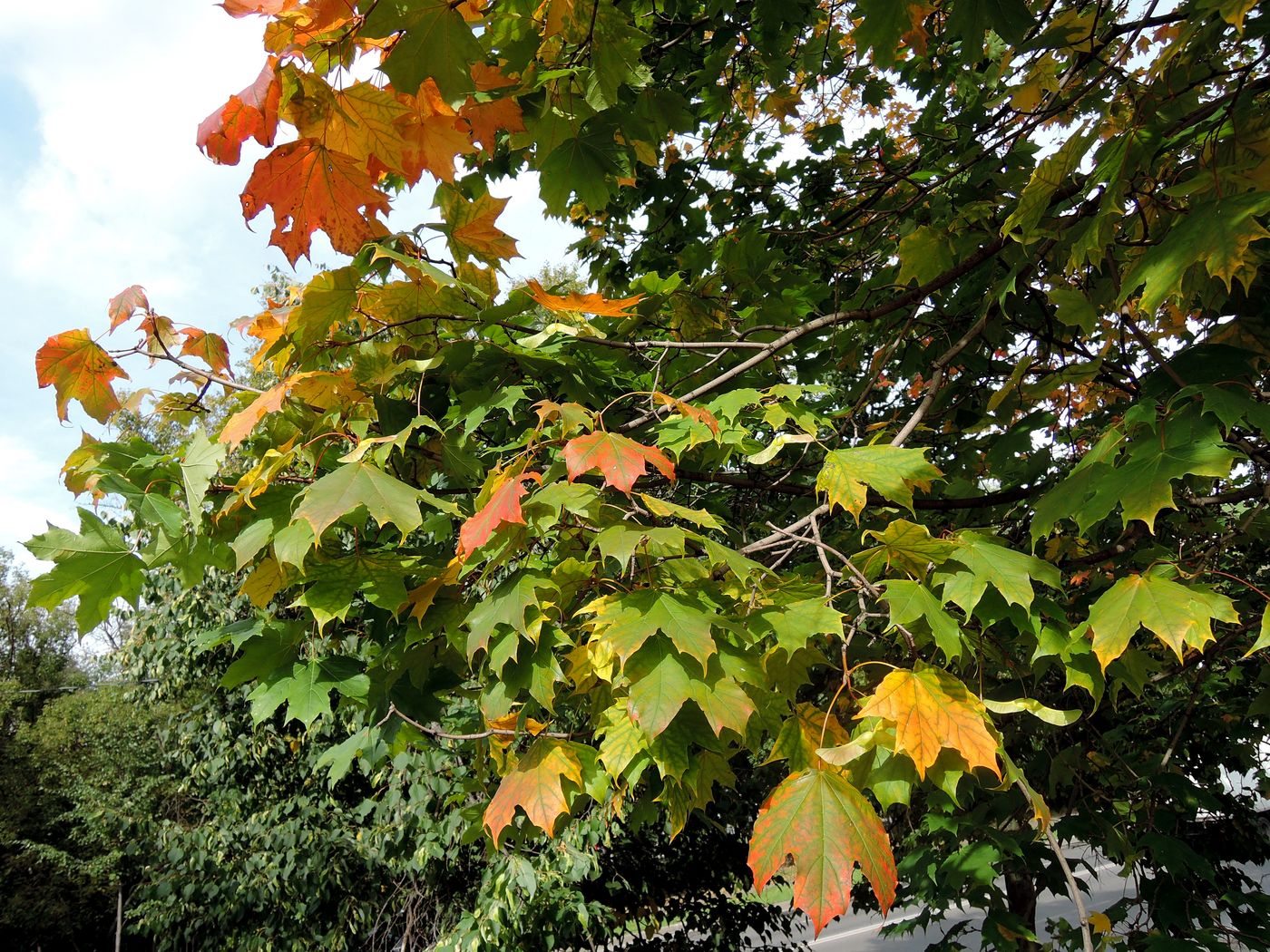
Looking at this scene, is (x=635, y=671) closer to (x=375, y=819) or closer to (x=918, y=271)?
(x=918, y=271)

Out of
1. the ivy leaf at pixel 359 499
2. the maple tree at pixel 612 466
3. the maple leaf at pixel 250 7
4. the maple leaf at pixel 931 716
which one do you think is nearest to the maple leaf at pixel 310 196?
the maple tree at pixel 612 466

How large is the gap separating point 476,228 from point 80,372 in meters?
0.93

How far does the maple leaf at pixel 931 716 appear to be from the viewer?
1.22 m

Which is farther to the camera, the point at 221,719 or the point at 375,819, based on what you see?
the point at 221,719

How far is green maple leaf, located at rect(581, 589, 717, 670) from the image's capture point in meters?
1.26

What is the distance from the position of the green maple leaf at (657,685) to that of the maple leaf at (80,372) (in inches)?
53.6

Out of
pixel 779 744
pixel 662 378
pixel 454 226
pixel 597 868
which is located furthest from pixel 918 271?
pixel 597 868

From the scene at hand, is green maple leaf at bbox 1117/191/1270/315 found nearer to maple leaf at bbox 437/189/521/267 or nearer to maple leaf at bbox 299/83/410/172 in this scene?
maple leaf at bbox 437/189/521/267

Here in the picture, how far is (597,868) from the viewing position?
4.88 metres

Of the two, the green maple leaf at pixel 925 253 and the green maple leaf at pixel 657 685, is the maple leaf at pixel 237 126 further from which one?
the green maple leaf at pixel 925 253

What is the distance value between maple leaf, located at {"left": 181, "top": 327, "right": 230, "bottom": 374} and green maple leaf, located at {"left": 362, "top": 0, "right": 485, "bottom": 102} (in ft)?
2.82

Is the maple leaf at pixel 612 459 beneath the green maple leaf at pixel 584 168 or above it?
beneath

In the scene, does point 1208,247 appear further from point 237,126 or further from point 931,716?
point 237,126

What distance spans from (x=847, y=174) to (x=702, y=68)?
2.86 feet
